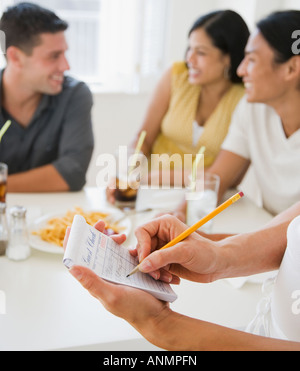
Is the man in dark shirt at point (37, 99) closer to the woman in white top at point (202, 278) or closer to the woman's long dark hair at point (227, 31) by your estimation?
the woman's long dark hair at point (227, 31)

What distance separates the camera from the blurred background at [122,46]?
9.97ft

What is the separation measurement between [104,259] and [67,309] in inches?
8.6

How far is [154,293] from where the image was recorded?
0.82m

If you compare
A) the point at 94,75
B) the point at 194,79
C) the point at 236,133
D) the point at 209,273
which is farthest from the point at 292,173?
the point at 94,75

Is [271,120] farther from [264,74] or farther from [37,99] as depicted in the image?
[37,99]

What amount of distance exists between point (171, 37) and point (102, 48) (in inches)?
19.1

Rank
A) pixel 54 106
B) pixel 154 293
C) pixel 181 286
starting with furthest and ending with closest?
pixel 54 106 < pixel 181 286 < pixel 154 293

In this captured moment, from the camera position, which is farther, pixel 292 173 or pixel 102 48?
pixel 102 48

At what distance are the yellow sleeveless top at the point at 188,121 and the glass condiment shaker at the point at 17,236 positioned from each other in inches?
44.5

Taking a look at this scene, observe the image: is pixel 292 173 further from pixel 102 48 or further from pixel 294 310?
pixel 102 48

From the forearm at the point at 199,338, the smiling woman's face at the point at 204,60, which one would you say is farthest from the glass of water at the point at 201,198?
the smiling woman's face at the point at 204,60

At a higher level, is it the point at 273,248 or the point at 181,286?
the point at 273,248

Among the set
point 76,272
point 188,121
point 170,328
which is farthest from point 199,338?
point 188,121

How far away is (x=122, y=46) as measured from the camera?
310 centimetres
